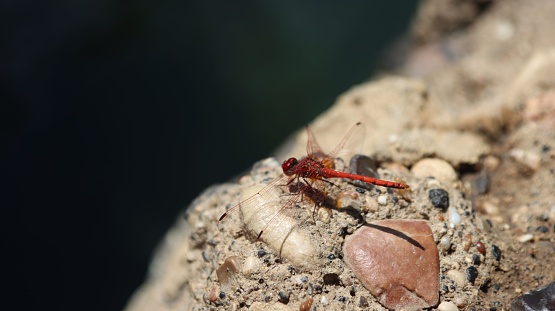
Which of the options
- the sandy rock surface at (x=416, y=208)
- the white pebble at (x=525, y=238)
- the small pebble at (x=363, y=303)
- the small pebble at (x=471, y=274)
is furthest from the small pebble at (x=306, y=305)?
the white pebble at (x=525, y=238)

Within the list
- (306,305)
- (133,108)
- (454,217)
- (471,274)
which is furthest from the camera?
(133,108)

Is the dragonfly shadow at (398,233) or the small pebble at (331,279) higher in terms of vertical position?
the dragonfly shadow at (398,233)

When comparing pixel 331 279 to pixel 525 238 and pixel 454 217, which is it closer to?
pixel 454 217

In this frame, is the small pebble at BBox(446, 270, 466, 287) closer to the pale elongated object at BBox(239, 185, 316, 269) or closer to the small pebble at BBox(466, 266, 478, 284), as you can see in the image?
the small pebble at BBox(466, 266, 478, 284)

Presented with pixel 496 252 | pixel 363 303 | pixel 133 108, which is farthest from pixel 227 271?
pixel 133 108

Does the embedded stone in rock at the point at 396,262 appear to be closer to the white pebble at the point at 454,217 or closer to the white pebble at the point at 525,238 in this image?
the white pebble at the point at 454,217

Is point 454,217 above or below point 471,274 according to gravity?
above

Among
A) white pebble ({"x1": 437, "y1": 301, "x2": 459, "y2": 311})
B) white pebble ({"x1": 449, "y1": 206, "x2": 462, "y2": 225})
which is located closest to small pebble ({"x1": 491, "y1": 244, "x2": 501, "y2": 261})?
white pebble ({"x1": 449, "y1": 206, "x2": 462, "y2": 225})
